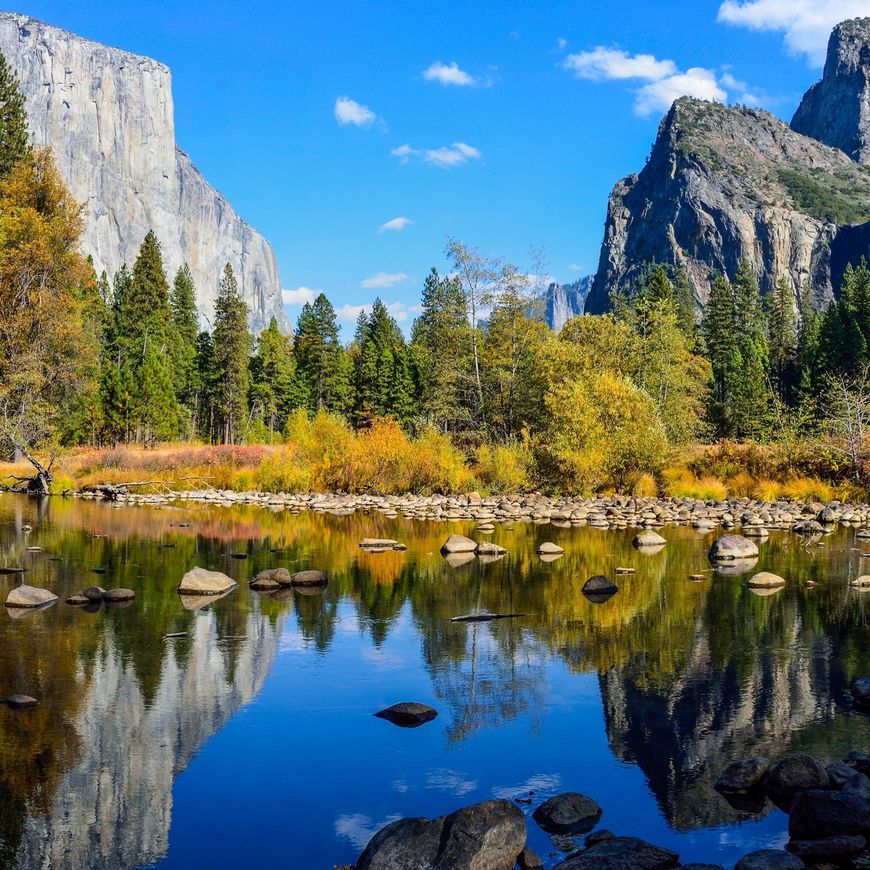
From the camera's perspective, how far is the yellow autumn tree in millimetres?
35344

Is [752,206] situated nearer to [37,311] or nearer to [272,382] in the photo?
[272,382]

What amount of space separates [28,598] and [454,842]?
10.8 meters

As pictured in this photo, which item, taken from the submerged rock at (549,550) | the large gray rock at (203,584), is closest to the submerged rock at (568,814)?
the large gray rock at (203,584)

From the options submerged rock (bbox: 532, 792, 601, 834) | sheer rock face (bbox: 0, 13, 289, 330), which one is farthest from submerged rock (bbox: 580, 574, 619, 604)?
sheer rock face (bbox: 0, 13, 289, 330)

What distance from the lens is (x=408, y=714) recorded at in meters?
9.53

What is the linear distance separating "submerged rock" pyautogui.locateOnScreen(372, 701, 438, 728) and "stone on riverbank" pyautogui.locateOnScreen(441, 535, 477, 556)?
1146 cm

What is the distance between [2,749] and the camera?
8.18 meters

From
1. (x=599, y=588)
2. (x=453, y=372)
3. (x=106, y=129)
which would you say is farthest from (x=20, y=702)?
(x=106, y=129)

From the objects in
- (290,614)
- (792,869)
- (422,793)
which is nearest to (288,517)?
(290,614)

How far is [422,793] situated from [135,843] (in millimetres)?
2341

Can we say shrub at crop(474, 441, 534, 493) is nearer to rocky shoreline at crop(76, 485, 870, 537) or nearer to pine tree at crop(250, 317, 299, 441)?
rocky shoreline at crop(76, 485, 870, 537)

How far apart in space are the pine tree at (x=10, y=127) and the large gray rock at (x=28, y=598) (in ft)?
119

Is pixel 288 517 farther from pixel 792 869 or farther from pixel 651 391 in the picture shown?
pixel 792 869

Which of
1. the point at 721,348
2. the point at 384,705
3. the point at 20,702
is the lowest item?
the point at 384,705
